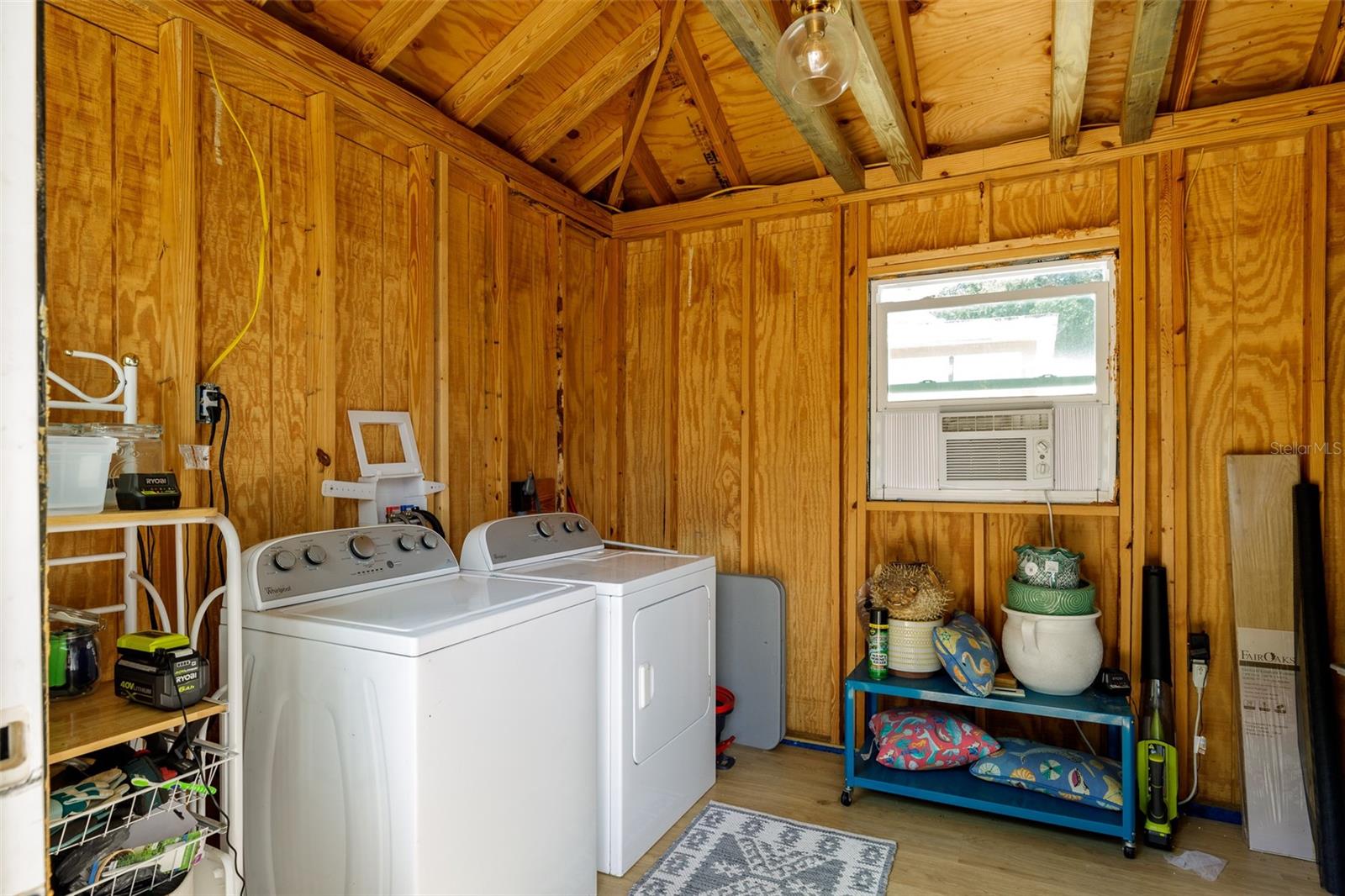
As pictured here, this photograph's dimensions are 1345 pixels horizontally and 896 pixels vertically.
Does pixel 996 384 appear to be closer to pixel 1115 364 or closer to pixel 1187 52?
pixel 1115 364

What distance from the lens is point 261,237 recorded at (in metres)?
2.08

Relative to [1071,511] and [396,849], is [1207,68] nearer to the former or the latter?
[1071,511]

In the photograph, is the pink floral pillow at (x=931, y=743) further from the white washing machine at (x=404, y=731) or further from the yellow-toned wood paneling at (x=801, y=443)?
Answer: the white washing machine at (x=404, y=731)

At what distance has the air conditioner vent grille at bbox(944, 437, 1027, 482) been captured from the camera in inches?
109

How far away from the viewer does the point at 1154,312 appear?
2.67 meters

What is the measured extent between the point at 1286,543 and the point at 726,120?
2.68 metres

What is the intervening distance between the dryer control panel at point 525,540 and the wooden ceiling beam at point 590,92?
1568mm

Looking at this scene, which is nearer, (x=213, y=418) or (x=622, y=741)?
(x=213, y=418)

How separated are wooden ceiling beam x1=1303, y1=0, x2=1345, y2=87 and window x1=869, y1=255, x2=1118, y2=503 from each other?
0.81 m

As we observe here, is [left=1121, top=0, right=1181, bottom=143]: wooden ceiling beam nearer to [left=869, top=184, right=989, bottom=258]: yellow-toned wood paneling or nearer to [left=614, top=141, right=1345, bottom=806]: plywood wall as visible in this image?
[left=614, top=141, right=1345, bottom=806]: plywood wall

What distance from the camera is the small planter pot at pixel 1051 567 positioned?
2.51m

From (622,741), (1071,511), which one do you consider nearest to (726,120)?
(1071,511)

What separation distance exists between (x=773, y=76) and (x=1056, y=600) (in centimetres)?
198

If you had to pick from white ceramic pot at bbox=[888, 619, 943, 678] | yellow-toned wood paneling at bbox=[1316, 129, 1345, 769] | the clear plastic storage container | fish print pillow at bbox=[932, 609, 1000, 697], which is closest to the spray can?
white ceramic pot at bbox=[888, 619, 943, 678]
